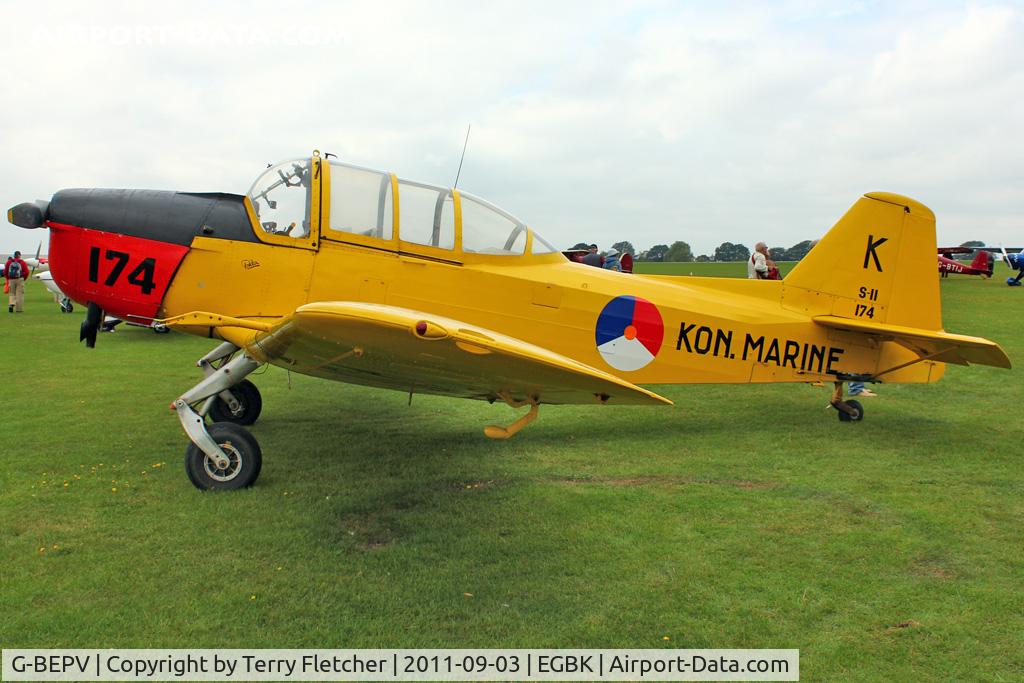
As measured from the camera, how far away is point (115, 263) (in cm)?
508

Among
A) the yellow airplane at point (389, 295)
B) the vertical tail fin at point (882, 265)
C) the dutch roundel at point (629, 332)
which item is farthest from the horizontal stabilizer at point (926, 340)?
the dutch roundel at point (629, 332)

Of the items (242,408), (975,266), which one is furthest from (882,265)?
(975,266)

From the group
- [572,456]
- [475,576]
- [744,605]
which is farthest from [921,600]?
[572,456]

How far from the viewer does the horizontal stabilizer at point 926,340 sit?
611 cm

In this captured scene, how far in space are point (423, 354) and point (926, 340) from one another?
526 centimetres

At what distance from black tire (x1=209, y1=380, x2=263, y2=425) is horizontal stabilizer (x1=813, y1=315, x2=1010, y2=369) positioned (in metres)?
5.77

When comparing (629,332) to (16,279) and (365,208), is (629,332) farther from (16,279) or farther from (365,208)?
(16,279)

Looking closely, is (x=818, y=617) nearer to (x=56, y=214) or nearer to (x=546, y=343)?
(x=546, y=343)

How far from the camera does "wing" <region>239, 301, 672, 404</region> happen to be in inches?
124

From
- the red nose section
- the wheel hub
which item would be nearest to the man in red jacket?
the red nose section
